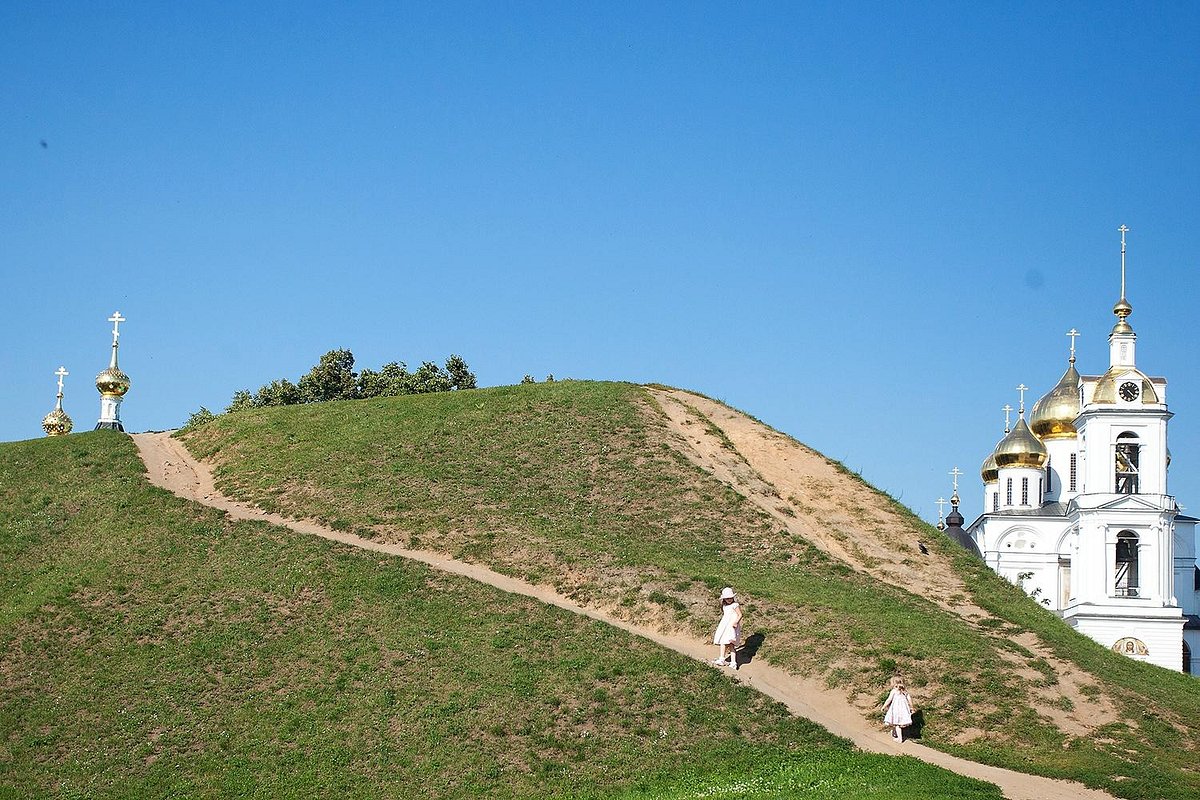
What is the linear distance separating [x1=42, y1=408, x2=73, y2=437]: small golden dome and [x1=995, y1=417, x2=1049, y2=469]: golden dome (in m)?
45.6

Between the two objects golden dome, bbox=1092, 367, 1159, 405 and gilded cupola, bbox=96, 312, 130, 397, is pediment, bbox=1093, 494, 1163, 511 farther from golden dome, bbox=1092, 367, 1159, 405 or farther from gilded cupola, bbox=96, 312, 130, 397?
gilded cupola, bbox=96, 312, 130, 397

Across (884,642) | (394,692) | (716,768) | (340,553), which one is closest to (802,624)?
(884,642)

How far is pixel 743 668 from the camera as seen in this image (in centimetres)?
2748

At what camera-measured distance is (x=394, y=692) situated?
26.9 metres

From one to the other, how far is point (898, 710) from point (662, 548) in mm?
9975

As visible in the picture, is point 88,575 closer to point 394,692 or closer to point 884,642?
point 394,692

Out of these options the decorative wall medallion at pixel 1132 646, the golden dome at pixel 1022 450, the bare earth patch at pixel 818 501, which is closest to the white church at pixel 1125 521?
the decorative wall medallion at pixel 1132 646

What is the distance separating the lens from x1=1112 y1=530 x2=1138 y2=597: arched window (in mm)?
64125

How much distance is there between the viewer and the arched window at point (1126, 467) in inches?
2525

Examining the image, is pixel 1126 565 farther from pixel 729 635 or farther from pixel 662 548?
pixel 729 635

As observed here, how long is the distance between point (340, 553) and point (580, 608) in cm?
644

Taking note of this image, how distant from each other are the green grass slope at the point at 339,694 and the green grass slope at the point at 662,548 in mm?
2180

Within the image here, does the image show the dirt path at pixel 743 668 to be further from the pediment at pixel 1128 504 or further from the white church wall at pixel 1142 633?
the pediment at pixel 1128 504

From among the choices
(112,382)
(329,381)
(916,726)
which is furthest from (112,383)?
(916,726)
